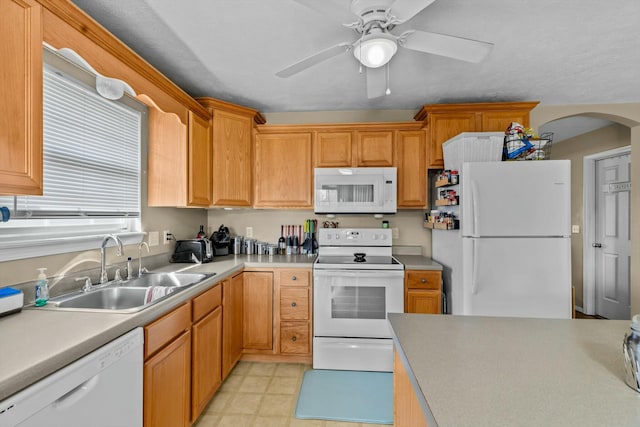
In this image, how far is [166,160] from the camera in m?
2.29

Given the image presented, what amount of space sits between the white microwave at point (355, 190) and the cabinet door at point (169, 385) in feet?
5.21

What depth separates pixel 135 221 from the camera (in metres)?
2.17

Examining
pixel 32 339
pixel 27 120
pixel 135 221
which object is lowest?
pixel 32 339

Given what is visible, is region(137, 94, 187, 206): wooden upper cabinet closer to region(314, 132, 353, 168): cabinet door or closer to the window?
the window

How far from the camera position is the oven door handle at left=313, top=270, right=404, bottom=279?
8.09ft

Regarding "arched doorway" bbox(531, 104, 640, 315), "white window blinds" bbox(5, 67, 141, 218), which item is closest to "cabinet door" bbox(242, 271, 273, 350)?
"white window blinds" bbox(5, 67, 141, 218)

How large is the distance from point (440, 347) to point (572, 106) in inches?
129

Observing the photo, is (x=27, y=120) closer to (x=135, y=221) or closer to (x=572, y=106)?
(x=135, y=221)

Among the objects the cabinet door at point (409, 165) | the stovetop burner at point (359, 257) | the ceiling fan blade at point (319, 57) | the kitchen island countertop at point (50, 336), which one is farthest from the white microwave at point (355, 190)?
the kitchen island countertop at point (50, 336)

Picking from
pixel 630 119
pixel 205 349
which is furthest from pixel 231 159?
pixel 630 119

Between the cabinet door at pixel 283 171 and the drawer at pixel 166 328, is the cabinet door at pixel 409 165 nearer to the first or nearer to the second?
the cabinet door at pixel 283 171

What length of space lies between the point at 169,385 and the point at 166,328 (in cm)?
31

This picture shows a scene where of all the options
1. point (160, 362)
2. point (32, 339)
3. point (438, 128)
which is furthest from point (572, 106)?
point (32, 339)

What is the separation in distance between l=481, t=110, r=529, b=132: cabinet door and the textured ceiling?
15cm
